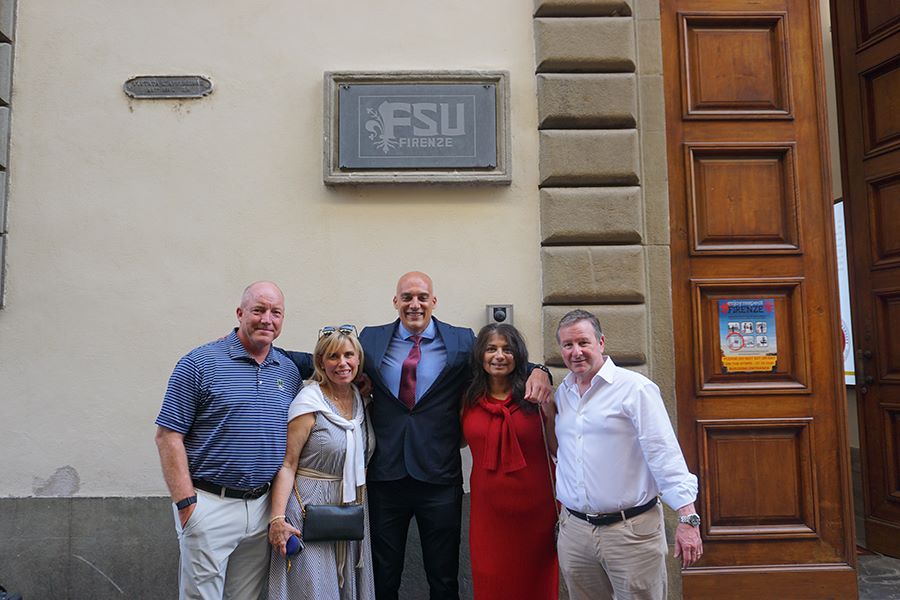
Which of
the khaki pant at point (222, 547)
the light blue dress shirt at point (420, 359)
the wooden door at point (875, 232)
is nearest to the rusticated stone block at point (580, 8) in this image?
the wooden door at point (875, 232)

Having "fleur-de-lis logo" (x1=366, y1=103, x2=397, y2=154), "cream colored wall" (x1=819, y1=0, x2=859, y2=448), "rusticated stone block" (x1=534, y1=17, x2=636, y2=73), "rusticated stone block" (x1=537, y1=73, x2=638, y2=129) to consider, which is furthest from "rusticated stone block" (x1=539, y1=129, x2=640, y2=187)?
"cream colored wall" (x1=819, y1=0, x2=859, y2=448)

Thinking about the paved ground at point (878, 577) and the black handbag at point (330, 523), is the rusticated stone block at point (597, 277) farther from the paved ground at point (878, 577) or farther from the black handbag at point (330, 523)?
the paved ground at point (878, 577)

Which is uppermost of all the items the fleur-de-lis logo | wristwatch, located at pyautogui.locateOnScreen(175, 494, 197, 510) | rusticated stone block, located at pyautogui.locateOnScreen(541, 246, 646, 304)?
the fleur-de-lis logo

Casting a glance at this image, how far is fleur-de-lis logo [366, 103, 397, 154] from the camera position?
4.36m

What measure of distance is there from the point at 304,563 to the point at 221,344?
3.42 feet

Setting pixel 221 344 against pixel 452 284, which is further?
pixel 452 284

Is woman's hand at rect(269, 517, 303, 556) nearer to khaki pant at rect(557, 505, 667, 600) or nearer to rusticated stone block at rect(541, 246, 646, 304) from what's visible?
khaki pant at rect(557, 505, 667, 600)

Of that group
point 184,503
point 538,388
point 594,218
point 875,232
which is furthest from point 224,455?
point 875,232

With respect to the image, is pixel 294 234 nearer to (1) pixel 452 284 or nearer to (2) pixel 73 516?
(1) pixel 452 284

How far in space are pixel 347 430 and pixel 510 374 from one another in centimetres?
80

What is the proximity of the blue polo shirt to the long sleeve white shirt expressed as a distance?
1.30 meters

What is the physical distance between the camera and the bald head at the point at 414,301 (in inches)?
138

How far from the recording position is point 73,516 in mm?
4145

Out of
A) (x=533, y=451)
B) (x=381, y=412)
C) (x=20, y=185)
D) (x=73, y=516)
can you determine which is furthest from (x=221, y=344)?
(x=20, y=185)
